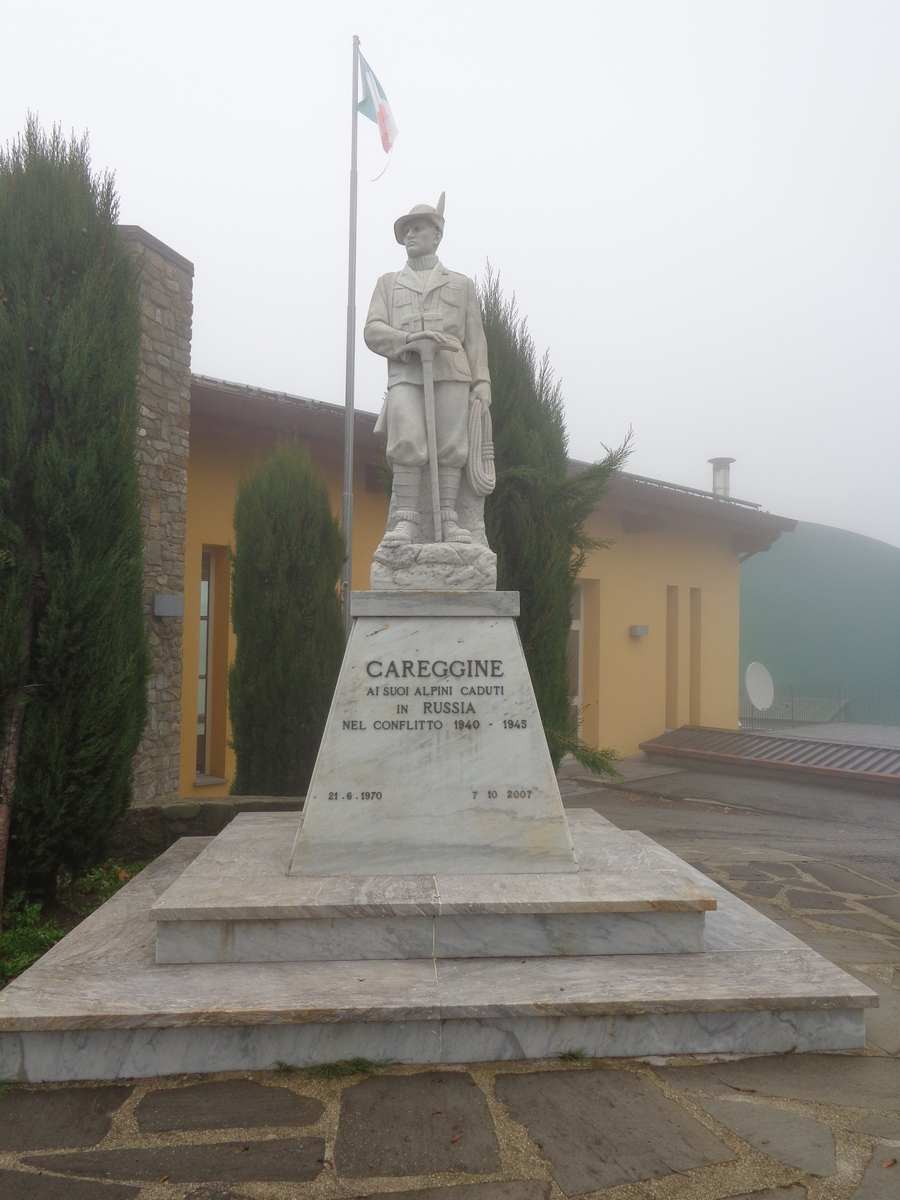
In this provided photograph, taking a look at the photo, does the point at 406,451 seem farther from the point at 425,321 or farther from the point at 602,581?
the point at 602,581

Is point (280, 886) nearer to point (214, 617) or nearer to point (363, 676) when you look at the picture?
point (363, 676)

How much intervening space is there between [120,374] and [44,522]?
3.06ft

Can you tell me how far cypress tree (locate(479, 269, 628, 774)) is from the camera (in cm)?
704

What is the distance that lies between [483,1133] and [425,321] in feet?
11.6

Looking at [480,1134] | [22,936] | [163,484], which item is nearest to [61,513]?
[22,936]

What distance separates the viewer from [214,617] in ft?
30.7

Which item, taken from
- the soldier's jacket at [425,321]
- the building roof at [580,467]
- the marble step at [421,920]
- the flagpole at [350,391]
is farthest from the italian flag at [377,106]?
the marble step at [421,920]

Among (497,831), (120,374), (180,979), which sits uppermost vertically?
(120,374)

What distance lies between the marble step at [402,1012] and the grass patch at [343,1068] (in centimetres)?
2

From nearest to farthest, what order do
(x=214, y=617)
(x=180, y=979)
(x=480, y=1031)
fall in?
(x=480, y=1031) → (x=180, y=979) → (x=214, y=617)

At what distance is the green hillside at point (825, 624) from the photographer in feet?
72.9

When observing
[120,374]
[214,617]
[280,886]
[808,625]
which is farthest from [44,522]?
[808,625]

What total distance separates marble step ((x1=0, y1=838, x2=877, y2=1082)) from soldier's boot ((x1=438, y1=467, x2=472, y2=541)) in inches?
80.1

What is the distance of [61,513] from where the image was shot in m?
4.34
